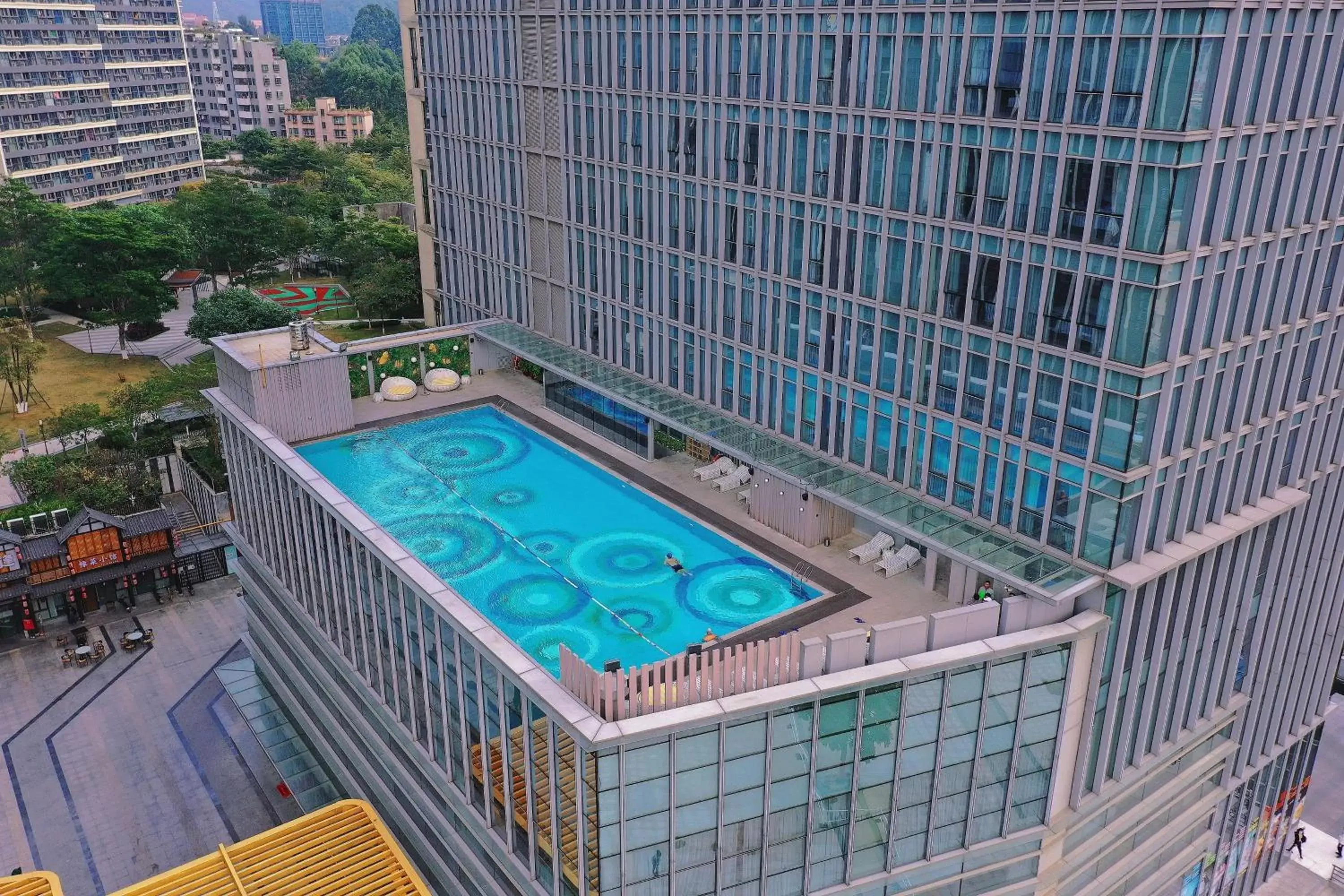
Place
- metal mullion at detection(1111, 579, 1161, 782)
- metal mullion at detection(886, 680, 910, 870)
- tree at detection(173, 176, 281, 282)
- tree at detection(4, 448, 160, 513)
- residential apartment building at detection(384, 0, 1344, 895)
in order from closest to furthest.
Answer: residential apartment building at detection(384, 0, 1344, 895), metal mullion at detection(886, 680, 910, 870), metal mullion at detection(1111, 579, 1161, 782), tree at detection(4, 448, 160, 513), tree at detection(173, 176, 281, 282)

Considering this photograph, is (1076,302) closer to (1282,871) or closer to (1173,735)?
(1173,735)

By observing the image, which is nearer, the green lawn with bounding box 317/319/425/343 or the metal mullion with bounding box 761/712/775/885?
the metal mullion with bounding box 761/712/775/885

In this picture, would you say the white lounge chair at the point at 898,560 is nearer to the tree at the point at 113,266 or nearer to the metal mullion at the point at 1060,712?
the metal mullion at the point at 1060,712

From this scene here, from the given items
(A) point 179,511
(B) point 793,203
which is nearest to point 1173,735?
(B) point 793,203

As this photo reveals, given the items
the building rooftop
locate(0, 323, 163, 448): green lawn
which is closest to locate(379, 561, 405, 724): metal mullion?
the building rooftop

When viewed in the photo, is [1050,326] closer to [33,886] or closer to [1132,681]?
[1132,681]

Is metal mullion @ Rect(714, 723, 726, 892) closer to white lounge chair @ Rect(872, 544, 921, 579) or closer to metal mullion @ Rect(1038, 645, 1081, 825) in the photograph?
metal mullion @ Rect(1038, 645, 1081, 825)
